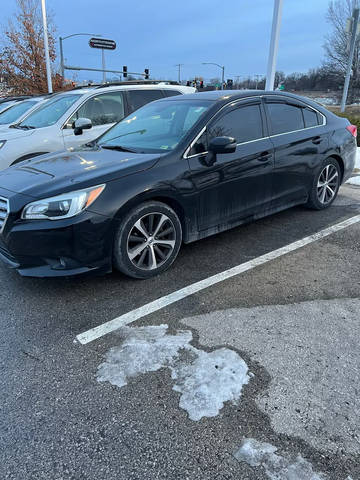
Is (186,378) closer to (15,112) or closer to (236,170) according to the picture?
(236,170)

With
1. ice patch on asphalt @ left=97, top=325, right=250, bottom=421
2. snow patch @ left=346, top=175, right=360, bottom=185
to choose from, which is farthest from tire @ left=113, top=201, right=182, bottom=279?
snow patch @ left=346, top=175, right=360, bottom=185

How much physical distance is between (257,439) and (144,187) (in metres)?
2.20

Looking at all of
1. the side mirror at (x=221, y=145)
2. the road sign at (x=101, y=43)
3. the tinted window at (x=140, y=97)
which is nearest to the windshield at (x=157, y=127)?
the side mirror at (x=221, y=145)

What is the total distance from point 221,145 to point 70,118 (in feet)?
13.1

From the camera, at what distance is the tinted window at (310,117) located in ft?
16.6

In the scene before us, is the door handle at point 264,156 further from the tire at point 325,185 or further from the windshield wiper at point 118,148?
the windshield wiper at point 118,148

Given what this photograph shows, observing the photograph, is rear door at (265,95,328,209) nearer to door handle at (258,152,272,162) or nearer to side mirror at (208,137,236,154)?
door handle at (258,152,272,162)

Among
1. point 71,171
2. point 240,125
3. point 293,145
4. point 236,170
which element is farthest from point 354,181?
point 71,171

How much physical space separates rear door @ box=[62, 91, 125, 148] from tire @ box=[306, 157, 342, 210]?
12.8 feet

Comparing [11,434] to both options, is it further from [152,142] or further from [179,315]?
[152,142]

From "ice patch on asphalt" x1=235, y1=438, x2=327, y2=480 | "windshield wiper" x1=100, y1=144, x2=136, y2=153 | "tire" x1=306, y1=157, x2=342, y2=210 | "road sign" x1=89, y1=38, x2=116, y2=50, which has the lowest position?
"ice patch on asphalt" x1=235, y1=438, x2=327, y2=480

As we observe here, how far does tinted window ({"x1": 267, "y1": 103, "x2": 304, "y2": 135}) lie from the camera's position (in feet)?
15.1

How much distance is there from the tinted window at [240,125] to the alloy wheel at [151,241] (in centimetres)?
107

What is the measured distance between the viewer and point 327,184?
5453 mm
